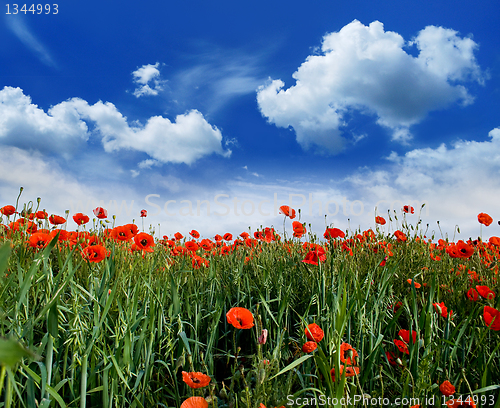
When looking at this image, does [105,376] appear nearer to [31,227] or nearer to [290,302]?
[290,302]

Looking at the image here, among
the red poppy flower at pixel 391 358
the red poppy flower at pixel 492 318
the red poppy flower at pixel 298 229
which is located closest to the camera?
the red poppy flower at pixel 492 318

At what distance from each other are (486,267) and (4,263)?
14.2 ft

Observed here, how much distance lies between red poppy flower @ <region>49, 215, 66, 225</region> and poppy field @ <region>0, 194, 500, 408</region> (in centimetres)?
27

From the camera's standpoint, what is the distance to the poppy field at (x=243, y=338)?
143 cm

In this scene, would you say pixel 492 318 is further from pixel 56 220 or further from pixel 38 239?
pixel 56 220

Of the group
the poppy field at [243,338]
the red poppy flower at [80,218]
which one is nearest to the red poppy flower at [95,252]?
the poppy field at [243,338]

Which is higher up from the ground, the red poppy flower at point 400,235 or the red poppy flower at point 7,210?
the red poppy flower at point 7,210

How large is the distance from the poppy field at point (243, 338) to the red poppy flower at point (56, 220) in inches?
10.7

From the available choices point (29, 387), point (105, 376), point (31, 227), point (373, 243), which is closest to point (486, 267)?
point (373, 243)

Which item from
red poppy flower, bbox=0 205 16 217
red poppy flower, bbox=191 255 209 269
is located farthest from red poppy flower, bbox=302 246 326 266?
red poppy flower, bbox=0 205 16 217

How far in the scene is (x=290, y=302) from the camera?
2.47 metres

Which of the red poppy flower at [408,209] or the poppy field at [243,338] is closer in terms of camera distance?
the poppy field at [243,338]

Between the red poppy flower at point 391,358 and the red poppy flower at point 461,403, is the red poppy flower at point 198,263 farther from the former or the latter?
the red poppy flower at point 461,403

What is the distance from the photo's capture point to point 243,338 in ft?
7.54
